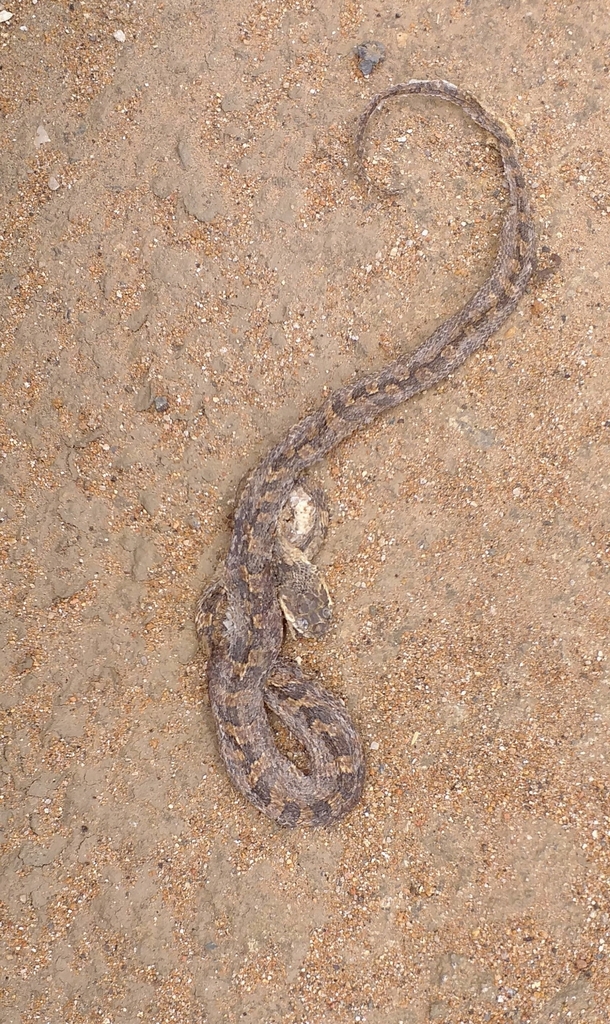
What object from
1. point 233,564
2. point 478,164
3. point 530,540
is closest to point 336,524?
point 233,564

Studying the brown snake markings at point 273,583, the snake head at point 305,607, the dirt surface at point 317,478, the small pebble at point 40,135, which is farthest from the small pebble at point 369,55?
the snake head at point 305,607

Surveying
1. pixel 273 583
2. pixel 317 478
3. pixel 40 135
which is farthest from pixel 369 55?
pixel 273 583

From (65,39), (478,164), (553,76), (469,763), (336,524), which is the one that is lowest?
(469,763)

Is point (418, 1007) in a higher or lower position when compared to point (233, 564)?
lower

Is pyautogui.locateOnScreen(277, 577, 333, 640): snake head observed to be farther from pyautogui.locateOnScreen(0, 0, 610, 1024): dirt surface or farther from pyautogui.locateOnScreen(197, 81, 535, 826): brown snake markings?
pyautogui.locateOnScreen(0, 0, 610, 1024): dirt surface

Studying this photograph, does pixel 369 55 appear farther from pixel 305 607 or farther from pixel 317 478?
pixel 305 607

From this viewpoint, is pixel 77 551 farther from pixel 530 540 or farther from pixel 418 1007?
pixel 418 1007

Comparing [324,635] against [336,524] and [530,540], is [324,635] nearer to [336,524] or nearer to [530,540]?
[336,524]
